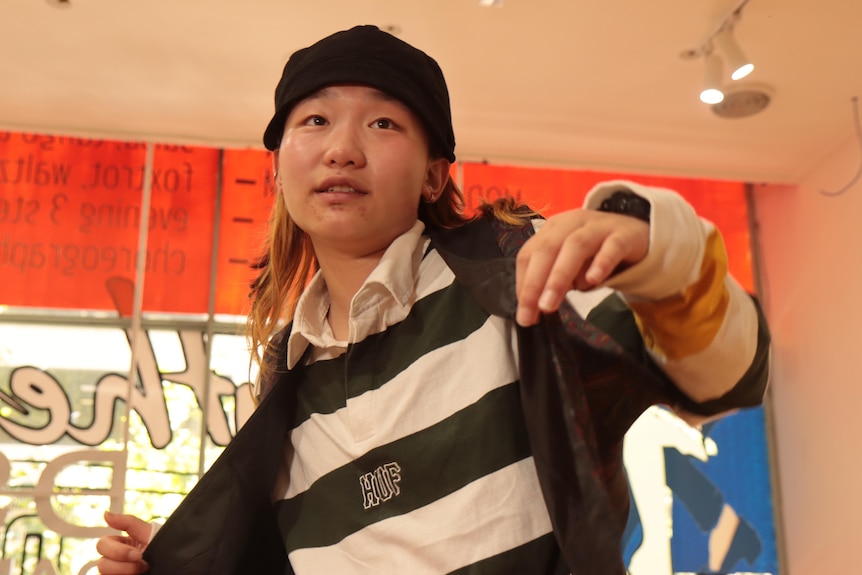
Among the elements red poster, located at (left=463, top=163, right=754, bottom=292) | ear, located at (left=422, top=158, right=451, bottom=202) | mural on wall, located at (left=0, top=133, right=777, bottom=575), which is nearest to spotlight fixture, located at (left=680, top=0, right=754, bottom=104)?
red poster, located at (left=463, top=163, right=754, bottom=292)

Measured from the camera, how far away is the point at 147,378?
4051mm

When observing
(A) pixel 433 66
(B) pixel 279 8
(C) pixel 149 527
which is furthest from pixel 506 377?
(B) pixel 279 8

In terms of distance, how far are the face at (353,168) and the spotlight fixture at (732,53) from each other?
259cm

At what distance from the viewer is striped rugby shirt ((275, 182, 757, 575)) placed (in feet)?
2.10

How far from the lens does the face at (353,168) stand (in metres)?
0.97

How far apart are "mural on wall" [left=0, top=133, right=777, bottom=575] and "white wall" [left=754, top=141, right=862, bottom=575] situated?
0.21 metres

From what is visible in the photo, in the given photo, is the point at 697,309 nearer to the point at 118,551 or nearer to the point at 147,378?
the point at 118,551

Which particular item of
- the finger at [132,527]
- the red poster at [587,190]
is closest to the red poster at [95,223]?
the red poster at [587,190]

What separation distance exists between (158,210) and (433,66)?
3.50m

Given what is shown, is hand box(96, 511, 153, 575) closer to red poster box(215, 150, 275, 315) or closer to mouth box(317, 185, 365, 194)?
mouth box(317, 185, 365, 194)

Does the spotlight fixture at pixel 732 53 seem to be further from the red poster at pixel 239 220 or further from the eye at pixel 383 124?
the eye at pixel 383 124

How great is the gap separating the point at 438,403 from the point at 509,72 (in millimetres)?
2985

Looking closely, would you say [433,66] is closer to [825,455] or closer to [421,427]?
[421,427]

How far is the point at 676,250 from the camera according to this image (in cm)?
61
